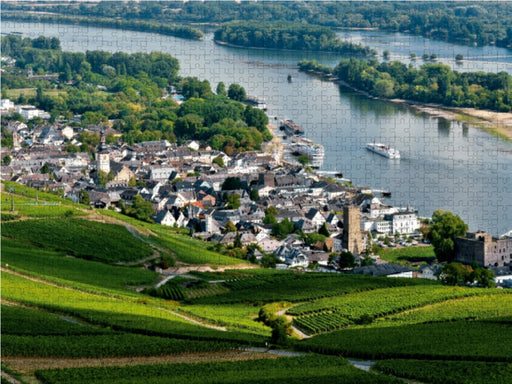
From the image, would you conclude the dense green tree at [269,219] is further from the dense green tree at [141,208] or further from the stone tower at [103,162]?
the stone tower at [103,162]

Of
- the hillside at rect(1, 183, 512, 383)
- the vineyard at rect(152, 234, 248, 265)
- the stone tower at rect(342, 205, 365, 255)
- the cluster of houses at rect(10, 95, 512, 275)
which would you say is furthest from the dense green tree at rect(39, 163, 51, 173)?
the stone tower at rect(342, 205, 365, 255)

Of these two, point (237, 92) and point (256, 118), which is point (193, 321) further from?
point (237, 92)

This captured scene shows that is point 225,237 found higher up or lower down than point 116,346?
lower down

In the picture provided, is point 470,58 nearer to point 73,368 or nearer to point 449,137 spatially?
point 449,137

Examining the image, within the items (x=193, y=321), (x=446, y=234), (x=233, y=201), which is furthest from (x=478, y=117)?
(x=193, y=321)

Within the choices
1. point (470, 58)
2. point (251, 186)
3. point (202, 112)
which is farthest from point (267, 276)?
point (470, 58)

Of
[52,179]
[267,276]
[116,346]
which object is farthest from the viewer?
[52,179]

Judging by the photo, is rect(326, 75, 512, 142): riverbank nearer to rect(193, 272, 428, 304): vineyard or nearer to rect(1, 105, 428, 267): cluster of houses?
rect(1, 105, 428, 267): cluster of houses
